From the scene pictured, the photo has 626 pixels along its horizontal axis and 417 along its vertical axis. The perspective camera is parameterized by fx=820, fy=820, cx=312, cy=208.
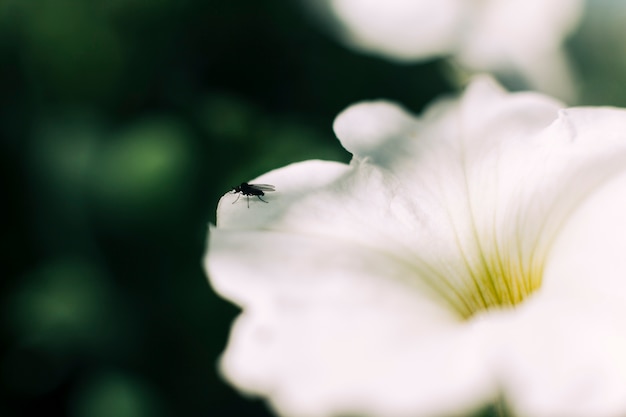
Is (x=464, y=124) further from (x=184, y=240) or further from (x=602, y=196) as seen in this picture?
(x=184, y=240)

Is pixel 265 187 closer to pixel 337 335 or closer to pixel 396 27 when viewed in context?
pixel 337 335

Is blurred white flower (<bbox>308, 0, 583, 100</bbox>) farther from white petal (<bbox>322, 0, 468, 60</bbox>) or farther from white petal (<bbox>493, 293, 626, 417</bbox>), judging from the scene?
white petal (<bbox>493, 293, 626, 417</bbox>)

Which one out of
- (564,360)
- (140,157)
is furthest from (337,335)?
(140,157)

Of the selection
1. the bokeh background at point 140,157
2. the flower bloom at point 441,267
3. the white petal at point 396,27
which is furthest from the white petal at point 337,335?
the white petal at point 396,27

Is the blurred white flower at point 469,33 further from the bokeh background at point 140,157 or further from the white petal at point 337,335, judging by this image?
the white petal at point 337,335

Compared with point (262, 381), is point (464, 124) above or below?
above

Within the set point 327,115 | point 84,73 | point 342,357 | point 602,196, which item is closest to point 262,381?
point 342,357

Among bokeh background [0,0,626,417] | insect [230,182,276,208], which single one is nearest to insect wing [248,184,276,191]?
insect [230,182,276,208]
